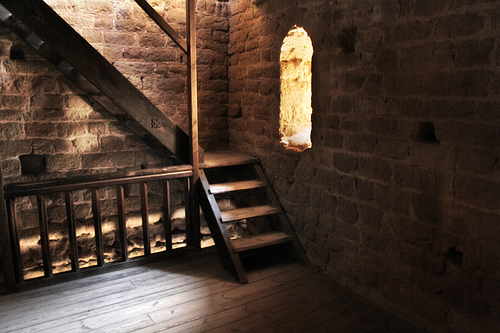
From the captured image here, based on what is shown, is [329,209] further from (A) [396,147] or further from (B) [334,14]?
(B) [334,14]

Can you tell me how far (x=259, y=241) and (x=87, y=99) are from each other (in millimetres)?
2269

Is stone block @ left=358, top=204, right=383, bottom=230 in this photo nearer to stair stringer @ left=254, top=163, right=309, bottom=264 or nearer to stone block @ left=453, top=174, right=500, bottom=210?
stone block @ left=453, top=174, right=500, bottom=210

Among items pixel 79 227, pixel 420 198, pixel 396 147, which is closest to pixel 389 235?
pixel 420 198

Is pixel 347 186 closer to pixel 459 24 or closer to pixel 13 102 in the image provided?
pixel 459 24

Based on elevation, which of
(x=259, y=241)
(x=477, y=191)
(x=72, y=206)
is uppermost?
(x=477, y=191)

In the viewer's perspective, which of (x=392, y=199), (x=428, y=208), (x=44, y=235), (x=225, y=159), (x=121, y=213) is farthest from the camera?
(x=225, y=159)

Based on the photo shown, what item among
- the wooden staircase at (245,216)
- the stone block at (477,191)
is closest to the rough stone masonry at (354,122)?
the stone block at (477,191)

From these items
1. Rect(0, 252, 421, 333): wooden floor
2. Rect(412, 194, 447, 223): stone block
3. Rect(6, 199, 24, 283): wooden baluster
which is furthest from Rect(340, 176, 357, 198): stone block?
Rect(6, 199, 24, 283): wooden baluster

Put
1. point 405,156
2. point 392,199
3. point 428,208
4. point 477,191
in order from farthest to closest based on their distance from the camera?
point 392,199, point 405,156, point 428,208, point 477,191

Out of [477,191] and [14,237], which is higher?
[477,191]

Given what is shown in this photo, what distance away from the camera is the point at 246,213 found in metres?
3.59

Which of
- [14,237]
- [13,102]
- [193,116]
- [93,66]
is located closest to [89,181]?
[14,237]

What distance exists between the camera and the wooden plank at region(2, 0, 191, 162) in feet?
9.43

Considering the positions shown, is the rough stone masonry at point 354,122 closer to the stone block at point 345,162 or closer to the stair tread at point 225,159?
the stone block at point 345,162
